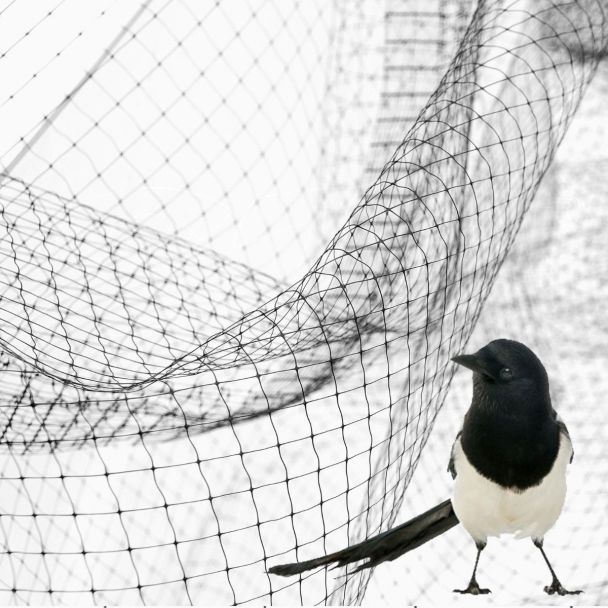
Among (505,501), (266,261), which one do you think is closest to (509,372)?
(505,501)

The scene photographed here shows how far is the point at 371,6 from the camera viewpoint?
1.54m

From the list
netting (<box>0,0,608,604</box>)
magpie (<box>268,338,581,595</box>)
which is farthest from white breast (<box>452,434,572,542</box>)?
netting (<box>0,0,608,604</box>)

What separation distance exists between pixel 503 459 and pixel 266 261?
1.06 metres

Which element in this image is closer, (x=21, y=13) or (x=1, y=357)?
(x=1, y=357)

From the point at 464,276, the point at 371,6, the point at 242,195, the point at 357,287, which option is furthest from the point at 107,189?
→ the point at 464,276

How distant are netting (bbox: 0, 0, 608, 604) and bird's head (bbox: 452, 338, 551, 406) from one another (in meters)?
0.24

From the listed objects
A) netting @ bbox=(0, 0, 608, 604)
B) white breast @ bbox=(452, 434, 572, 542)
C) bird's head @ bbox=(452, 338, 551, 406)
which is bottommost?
white breast @ bbox=(452, 434, 572, 542)

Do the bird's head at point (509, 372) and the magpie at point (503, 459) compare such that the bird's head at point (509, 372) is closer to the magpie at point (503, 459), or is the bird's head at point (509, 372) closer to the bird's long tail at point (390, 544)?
the magpie at point (503, 459)

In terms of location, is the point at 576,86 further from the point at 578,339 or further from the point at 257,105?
the point at 257,105

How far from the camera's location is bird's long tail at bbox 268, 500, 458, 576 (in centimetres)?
75

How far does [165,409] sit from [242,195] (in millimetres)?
708

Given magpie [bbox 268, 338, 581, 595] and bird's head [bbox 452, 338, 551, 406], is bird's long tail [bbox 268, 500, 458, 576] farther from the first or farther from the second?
bird's head [bbox 452, 338, 551, 406]

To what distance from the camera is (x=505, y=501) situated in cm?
76

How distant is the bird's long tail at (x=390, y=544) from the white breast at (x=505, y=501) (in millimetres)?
46
